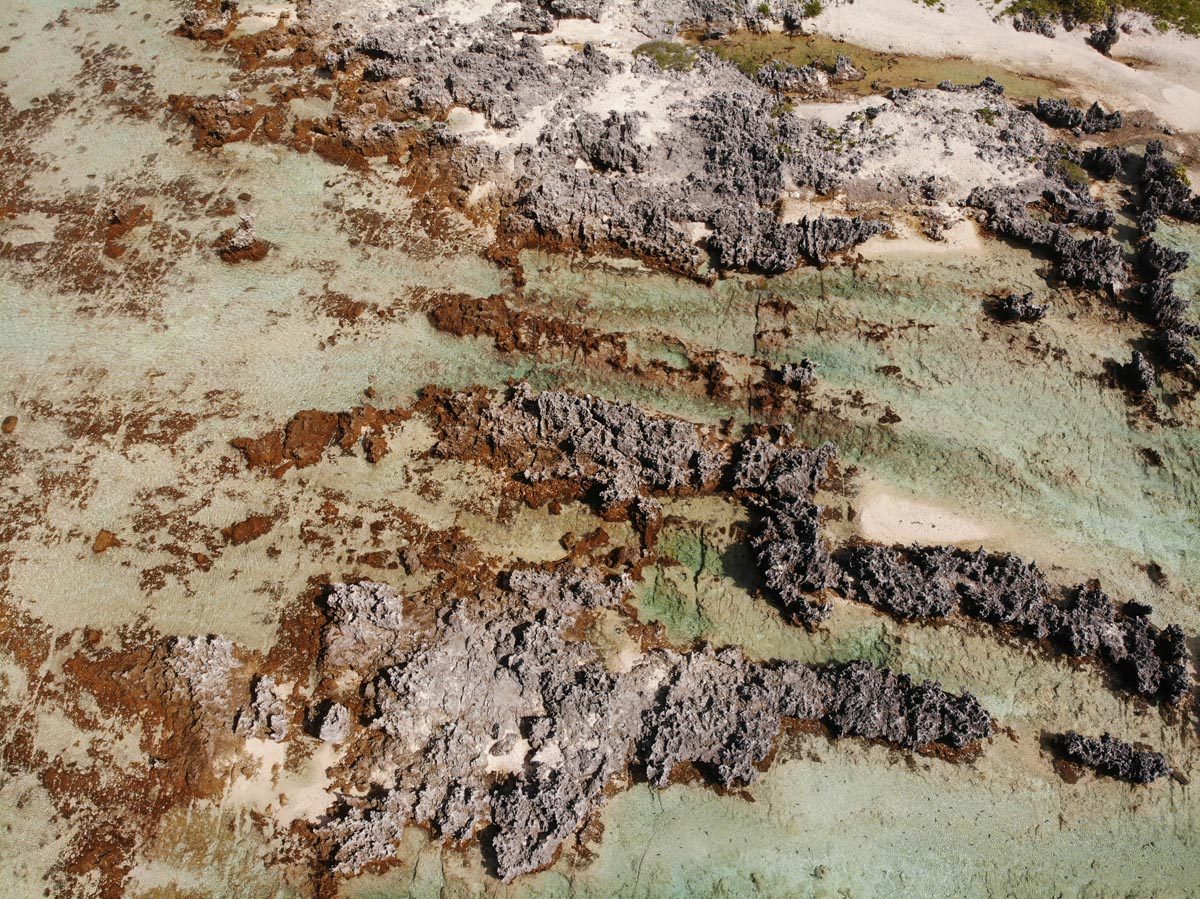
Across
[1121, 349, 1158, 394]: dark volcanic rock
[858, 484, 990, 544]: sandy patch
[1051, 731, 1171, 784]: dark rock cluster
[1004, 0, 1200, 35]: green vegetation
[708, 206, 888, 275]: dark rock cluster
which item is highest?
[1004, 0, 1200, 35]: green vegetation

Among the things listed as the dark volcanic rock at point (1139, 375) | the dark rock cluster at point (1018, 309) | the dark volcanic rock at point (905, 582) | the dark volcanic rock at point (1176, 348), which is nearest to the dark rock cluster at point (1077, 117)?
the dark rock cluster at point (1018, 309)

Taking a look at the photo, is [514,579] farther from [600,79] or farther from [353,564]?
[600,79]

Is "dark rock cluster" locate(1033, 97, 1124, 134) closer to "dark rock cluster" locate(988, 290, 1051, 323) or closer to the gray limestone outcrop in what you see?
"dark rock cluster" locate(988, 290, 1051, 323)

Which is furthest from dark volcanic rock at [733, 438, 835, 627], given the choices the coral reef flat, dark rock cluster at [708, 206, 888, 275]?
dark rock cluster at [708, 206, 888, 275]

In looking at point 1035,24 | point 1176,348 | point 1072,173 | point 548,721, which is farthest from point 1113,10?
point 548,721

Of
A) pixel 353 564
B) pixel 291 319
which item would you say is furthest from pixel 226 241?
pixel 353 564
